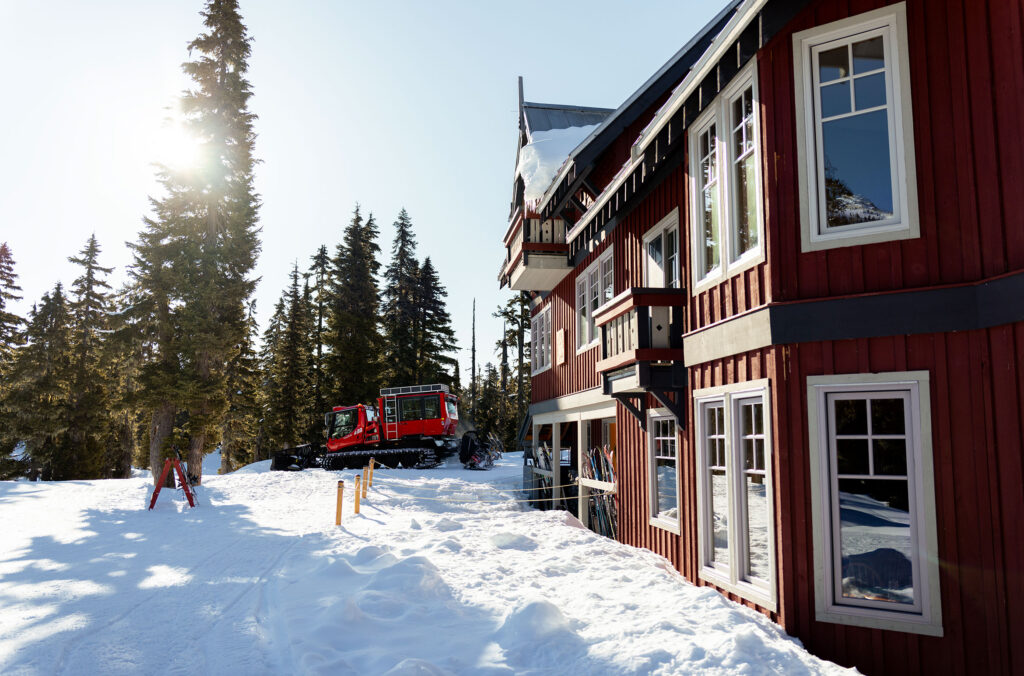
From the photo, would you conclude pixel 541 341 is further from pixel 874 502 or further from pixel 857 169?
pixel 874 502

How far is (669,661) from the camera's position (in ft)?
16.3

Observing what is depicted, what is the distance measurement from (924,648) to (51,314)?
4292 centimetres

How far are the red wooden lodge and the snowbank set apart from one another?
716 centimetres

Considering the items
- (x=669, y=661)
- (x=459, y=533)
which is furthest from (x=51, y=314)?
(x=669, y=661)

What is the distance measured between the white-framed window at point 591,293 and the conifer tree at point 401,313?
3052cm

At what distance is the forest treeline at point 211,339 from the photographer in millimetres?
22359

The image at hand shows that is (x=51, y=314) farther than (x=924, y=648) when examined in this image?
Yes

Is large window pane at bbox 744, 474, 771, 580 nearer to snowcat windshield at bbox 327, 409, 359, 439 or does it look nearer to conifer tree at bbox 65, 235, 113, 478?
snowcat windshield at bbox 327, 409, 359, 439

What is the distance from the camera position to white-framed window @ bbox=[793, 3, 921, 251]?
18.5 ft

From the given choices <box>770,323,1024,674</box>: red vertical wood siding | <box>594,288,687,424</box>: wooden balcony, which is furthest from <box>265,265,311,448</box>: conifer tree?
<box>770,323,1024,674</box>: red vertical wood siding

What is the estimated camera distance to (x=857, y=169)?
19.3 feet

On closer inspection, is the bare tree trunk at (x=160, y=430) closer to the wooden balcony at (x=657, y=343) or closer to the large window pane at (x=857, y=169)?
the wooden balcony at (x=657, y=343)

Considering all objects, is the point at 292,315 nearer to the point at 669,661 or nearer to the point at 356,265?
the point at 356,265

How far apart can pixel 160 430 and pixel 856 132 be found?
74.5 ft
